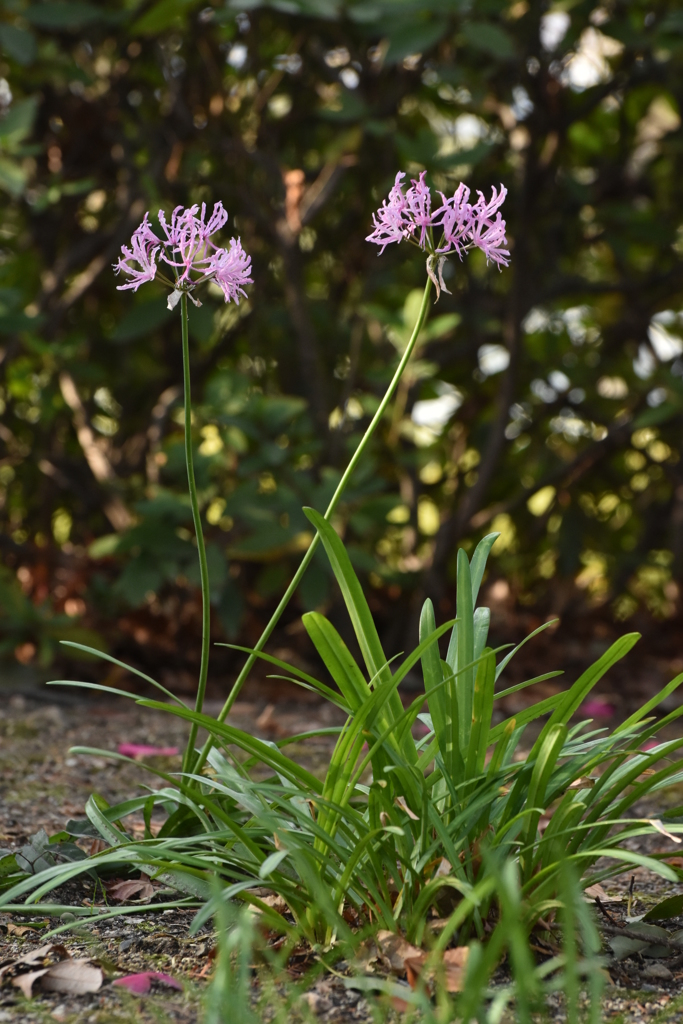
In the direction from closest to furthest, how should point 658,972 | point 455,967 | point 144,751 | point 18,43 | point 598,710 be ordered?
1. point 455,967
2. point 658,972
3. point 144,751
4. point 18,43
5. point 598,710

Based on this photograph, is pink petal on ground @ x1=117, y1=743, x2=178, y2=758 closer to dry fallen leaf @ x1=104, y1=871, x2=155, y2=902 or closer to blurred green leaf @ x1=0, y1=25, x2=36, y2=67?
dry fallen leaf @ x1=104, y1=871, x2=155, y2=902

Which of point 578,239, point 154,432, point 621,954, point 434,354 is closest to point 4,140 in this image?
point 154,432

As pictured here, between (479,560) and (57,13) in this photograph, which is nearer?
(479,560)

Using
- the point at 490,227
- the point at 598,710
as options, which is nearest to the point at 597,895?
the point at 490,227

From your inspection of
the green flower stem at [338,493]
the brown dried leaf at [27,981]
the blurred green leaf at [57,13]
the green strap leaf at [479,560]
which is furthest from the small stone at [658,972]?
the blurred green leaf at [57,13]

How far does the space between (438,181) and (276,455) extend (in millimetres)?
1172

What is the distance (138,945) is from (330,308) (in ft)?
7.82

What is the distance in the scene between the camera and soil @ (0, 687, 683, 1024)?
102 centimetres

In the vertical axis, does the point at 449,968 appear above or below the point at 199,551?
below

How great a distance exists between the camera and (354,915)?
3.98 ft

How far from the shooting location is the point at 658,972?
116 centimetres

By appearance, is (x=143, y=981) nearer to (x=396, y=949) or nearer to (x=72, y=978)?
(x=72, y=978)

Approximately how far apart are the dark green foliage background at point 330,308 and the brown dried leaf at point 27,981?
1532mm

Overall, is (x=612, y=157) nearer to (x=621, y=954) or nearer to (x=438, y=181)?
(x=438, y=181)
